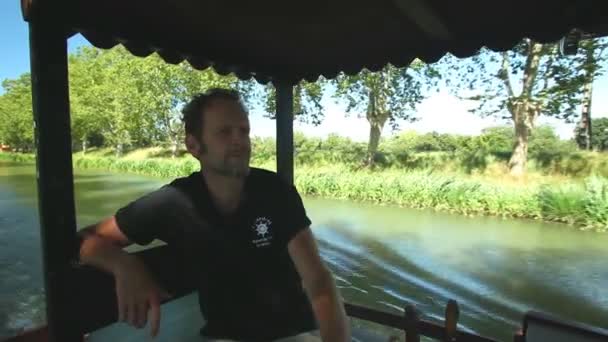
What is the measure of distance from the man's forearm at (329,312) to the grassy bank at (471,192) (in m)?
13.1

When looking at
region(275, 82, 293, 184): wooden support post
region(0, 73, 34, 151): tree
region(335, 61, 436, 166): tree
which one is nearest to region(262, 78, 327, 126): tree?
region(335, 61, 436, 166): tree

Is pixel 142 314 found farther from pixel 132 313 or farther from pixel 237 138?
pixel 237 138

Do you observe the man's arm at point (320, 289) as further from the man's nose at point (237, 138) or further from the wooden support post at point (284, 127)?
the wooden support post at point (284, 127)

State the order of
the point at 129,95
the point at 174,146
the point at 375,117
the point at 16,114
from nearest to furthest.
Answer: the point at 375,117 < the point at 174,146 < the point at 129,95 < the point at 16,114

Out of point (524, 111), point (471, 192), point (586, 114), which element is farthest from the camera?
point (586, 114)

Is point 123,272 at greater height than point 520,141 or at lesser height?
lesser

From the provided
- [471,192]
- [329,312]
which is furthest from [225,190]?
[471,192]

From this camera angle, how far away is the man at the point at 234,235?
5.49 ft

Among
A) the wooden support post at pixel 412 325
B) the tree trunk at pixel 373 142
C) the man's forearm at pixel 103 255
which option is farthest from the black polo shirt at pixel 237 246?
the tree trunk at pixel 373 142

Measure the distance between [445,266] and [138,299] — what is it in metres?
9.47

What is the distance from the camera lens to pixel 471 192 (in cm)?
1455

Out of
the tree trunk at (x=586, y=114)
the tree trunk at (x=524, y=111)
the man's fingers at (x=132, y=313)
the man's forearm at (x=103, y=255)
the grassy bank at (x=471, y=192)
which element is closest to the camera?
the man's fingers at (x=132, y=313)

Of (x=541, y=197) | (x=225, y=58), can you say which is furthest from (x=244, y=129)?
(x=541, y=197)

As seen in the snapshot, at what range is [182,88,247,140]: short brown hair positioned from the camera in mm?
1785
